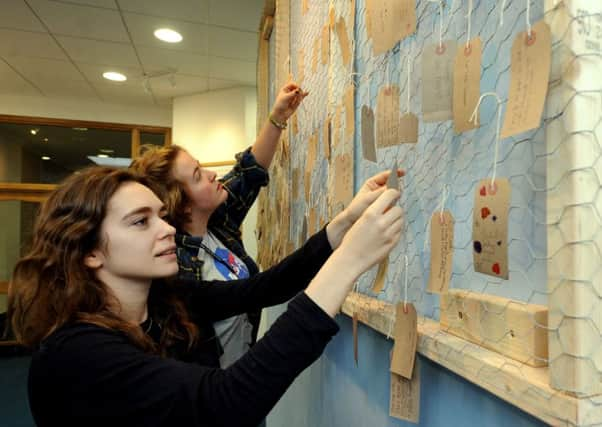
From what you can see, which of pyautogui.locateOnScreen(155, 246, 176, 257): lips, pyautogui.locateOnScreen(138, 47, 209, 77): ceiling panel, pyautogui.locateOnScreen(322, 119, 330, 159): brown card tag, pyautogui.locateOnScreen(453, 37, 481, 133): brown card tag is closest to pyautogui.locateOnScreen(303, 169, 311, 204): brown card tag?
pyautogui.locateOnScreen(322, 119, 330, 159): brown card tag

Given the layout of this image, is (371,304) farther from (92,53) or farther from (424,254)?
(92,53)

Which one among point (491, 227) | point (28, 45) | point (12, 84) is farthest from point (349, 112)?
point (12, 84)

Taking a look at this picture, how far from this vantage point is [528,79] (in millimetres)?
296

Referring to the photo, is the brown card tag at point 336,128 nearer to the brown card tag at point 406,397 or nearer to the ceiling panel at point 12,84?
the brown card tag at point 406,397

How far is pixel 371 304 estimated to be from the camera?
60cm

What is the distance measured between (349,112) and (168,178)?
0.58 m

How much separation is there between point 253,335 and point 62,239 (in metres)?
0.61

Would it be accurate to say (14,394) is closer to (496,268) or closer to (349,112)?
(349,112)

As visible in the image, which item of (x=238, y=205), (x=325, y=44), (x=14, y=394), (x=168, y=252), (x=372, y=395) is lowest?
(x=14, y=394)

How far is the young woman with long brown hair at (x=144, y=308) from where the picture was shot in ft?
1.37

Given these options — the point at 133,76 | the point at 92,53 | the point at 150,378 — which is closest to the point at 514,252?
the point at 150,378

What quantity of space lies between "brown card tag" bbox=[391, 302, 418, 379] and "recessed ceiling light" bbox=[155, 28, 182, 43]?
2.39m

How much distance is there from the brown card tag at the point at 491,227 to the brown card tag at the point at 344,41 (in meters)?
0.43

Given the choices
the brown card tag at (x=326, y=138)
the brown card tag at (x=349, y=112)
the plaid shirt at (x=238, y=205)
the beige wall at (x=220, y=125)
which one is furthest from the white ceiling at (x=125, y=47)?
the brown card tag at (x=349, y=112)
